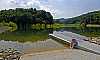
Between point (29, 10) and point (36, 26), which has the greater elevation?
point (29, 10)

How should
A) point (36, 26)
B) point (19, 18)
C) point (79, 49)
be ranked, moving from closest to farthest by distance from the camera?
point (79, 49), point (19, 18), point (36, 26)

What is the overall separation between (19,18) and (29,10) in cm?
1377

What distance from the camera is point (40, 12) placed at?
84688 mm

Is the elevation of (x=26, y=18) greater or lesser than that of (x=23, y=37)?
greater

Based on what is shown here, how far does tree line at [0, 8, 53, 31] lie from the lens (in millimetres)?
71250

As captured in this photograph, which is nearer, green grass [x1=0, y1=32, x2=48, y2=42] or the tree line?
green grass [x1=0, y1=32, x2=48, y2=42]

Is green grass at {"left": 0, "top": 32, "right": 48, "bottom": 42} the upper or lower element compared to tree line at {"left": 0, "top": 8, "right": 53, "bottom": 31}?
lower

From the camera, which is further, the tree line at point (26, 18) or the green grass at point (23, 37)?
the tree line at point (26, 18)

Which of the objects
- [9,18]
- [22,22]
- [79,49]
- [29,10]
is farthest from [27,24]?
[79,49]

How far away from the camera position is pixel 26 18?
72.4m

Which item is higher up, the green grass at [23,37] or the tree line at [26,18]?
the tree line at [26,18]

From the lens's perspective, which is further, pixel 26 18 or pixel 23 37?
pixel 26 18

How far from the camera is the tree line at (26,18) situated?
71.2m

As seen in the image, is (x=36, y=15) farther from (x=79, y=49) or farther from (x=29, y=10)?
(x=79, y=49)
